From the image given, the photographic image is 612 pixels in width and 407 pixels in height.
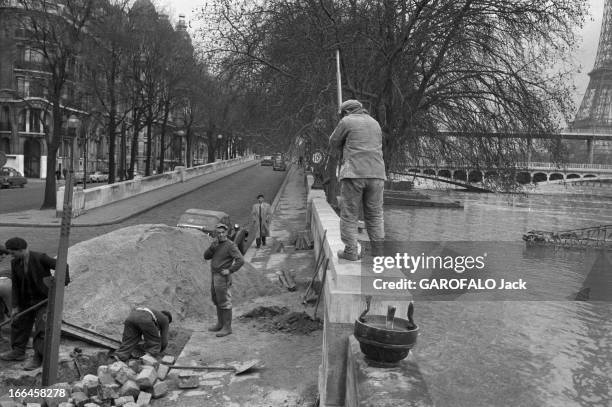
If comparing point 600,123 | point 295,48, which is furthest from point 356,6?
point 600,123

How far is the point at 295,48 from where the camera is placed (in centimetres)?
2073

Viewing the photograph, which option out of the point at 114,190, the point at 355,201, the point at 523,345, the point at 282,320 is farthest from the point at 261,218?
the point at 114,190

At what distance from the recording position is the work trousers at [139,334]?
25.0 ft

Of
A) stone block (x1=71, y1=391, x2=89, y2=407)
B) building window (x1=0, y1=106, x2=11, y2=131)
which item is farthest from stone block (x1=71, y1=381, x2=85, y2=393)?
building window (x1=0, y1=106, x2=11, y2=131)

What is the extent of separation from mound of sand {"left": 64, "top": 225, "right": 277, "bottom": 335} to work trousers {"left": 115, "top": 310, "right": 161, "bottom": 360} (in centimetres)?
104

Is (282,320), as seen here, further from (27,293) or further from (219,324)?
(27,293)

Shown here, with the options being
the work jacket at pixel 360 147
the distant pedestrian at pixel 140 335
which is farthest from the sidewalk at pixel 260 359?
the work jacket at pixel 360 147

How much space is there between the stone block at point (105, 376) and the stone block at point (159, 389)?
1.59ft

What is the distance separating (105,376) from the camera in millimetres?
6297

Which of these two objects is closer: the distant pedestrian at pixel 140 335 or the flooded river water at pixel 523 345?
the distant pedestrian at pixel 140 335

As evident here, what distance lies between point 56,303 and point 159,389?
1.45m

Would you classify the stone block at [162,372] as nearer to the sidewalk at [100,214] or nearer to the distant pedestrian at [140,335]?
the distant pedestrian at [140,335]

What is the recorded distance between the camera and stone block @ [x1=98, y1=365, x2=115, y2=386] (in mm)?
6224

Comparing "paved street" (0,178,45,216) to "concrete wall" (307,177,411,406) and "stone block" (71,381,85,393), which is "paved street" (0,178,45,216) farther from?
"concrete wall" (307,177,411,406)
